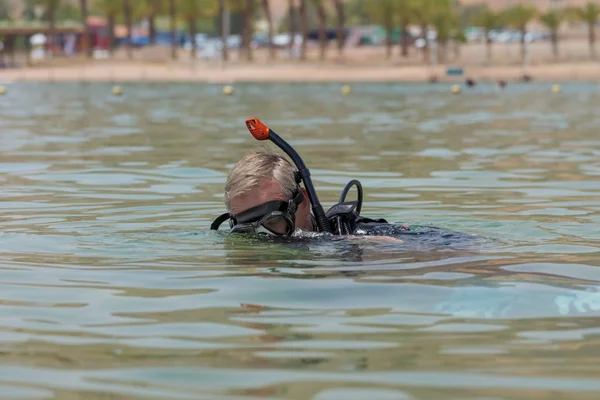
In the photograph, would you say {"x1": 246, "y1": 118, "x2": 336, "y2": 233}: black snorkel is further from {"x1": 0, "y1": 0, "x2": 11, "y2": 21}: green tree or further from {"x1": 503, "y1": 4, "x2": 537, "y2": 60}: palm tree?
{"x1": 0, "y1": 0, "x2": 11, "y2": 21}: green tree

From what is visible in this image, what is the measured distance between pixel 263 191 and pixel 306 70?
236 feet

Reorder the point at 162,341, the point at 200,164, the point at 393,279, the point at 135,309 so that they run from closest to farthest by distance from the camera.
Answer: the point at 162,341 < the point at 135,309 < the point at 393,279 < the point at 200,164

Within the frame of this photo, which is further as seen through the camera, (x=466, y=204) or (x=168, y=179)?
(x=168, y=179)

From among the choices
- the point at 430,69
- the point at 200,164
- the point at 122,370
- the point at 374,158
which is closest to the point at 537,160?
the point at 374,158

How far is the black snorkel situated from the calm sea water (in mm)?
144

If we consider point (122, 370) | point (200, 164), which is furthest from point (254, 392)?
point (200, 164)

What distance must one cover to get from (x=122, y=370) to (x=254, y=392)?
0.61 m

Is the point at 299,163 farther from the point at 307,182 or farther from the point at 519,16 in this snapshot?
the point at 519,16

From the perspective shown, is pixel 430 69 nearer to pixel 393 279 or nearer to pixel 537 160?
pixel 537 160

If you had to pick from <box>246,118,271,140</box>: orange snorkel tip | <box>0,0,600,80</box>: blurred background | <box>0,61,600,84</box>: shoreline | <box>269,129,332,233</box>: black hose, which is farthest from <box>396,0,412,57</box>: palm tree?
<box>246,118,271,140</box>: orange snorkel tip

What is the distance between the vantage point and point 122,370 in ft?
15.1

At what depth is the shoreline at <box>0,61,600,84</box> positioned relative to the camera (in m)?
71.4

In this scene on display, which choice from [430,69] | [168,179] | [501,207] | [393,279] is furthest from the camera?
[430,69]

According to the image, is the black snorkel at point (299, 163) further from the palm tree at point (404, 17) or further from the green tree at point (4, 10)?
the green tree at point (4, 10)
